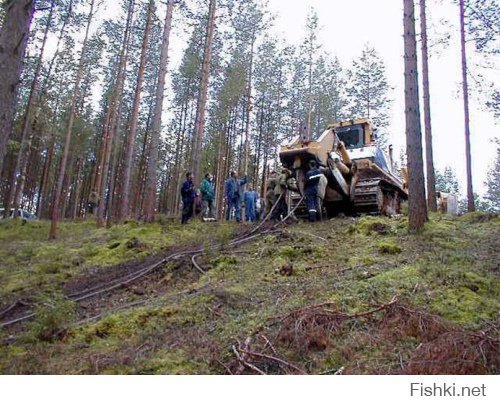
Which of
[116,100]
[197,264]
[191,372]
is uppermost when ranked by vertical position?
[116,100]

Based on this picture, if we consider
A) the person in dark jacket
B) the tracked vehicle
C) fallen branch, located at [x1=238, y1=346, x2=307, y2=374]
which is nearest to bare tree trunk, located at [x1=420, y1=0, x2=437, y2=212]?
the tracked vehicle

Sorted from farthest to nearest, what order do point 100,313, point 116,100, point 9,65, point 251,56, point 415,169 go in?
point 251,56, point 116,100, point 415,169, point 100,313, point 9,65

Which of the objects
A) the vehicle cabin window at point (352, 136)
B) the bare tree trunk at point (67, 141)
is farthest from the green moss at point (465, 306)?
the bare tree trunk at point (67, 141)

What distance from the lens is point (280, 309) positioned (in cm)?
507

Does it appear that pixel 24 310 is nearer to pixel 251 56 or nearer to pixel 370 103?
pixel 251 56

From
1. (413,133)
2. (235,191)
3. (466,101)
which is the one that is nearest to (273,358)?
(413,133)

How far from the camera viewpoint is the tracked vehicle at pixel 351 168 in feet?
36.2

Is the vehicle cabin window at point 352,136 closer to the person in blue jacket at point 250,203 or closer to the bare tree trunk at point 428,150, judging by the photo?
the bare tree trunk at point 428,150

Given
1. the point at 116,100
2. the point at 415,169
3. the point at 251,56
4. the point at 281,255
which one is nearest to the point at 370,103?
the point at 251,56

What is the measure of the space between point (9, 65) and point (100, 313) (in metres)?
3.19

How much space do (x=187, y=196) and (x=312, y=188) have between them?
13.0 ft

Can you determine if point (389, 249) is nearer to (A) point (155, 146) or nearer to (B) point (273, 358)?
(B) point (273, 358)

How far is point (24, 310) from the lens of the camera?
667 cm

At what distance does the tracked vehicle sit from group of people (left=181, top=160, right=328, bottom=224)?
0.30 metres
